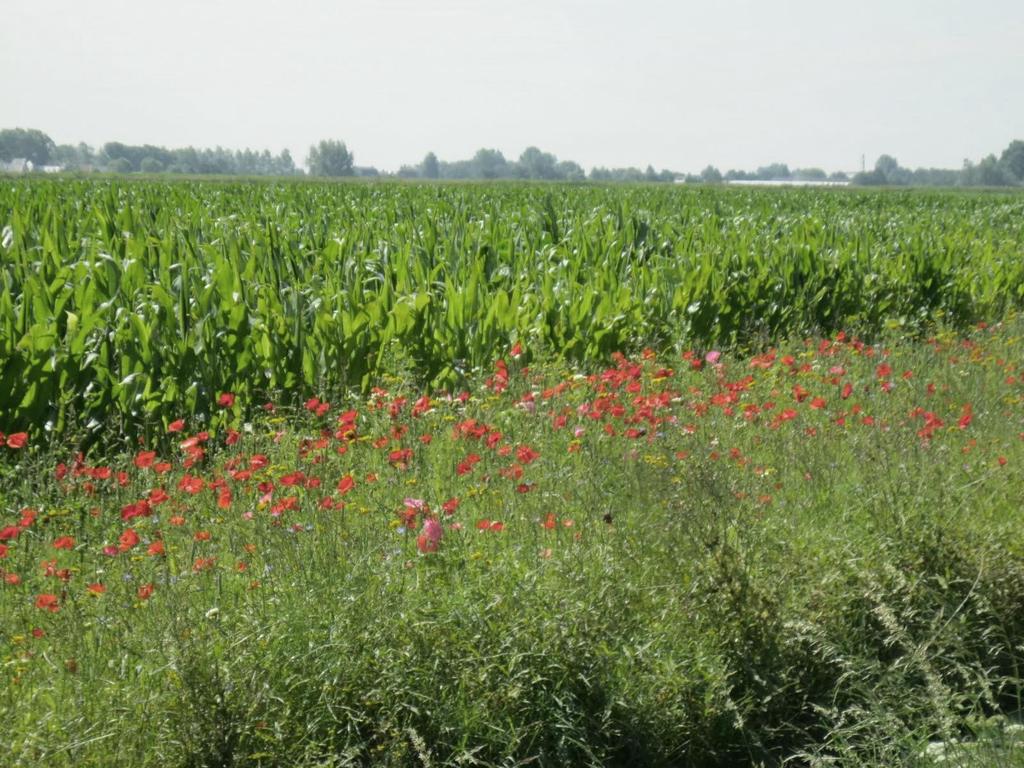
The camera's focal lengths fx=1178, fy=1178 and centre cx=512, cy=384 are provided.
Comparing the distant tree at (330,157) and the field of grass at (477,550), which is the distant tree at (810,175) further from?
the field of grass at (477,550)

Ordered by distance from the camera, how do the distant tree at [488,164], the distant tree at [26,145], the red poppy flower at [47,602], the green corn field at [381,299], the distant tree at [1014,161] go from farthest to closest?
the distant tree at [488,164] → the distant tree at [1014,161] → the distant tree at [26,145] → the green corn field at [381,299] → the red poppy flower at [47,602]

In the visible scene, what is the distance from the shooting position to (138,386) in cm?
674

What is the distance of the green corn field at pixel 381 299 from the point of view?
6.78 m

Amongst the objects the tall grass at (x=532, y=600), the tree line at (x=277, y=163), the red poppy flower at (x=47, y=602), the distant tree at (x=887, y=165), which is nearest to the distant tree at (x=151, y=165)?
the tree line at (x=277, y=163)

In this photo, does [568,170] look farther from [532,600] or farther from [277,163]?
[532,600]

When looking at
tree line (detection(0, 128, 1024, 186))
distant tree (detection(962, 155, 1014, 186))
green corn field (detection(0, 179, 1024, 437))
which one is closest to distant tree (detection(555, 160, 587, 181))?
tree line (detection(0, 128, 1024, 186))

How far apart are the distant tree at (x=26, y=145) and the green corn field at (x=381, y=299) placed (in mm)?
111614

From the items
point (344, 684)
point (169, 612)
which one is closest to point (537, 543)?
point (344, 684)

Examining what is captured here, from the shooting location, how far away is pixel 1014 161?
12494cm

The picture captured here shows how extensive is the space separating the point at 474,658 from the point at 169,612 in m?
0.90

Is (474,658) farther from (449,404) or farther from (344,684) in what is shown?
(449,404)

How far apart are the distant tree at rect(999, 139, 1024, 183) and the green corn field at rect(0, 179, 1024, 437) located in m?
121

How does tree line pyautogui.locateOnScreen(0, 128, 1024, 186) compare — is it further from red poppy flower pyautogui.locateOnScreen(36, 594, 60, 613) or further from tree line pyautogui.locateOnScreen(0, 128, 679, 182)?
red poppy flower pyautogui.locateOnScreen(36, 594, 60, 613)

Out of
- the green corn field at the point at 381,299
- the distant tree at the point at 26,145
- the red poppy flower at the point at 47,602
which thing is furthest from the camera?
the distant tree at the point at 26,145
